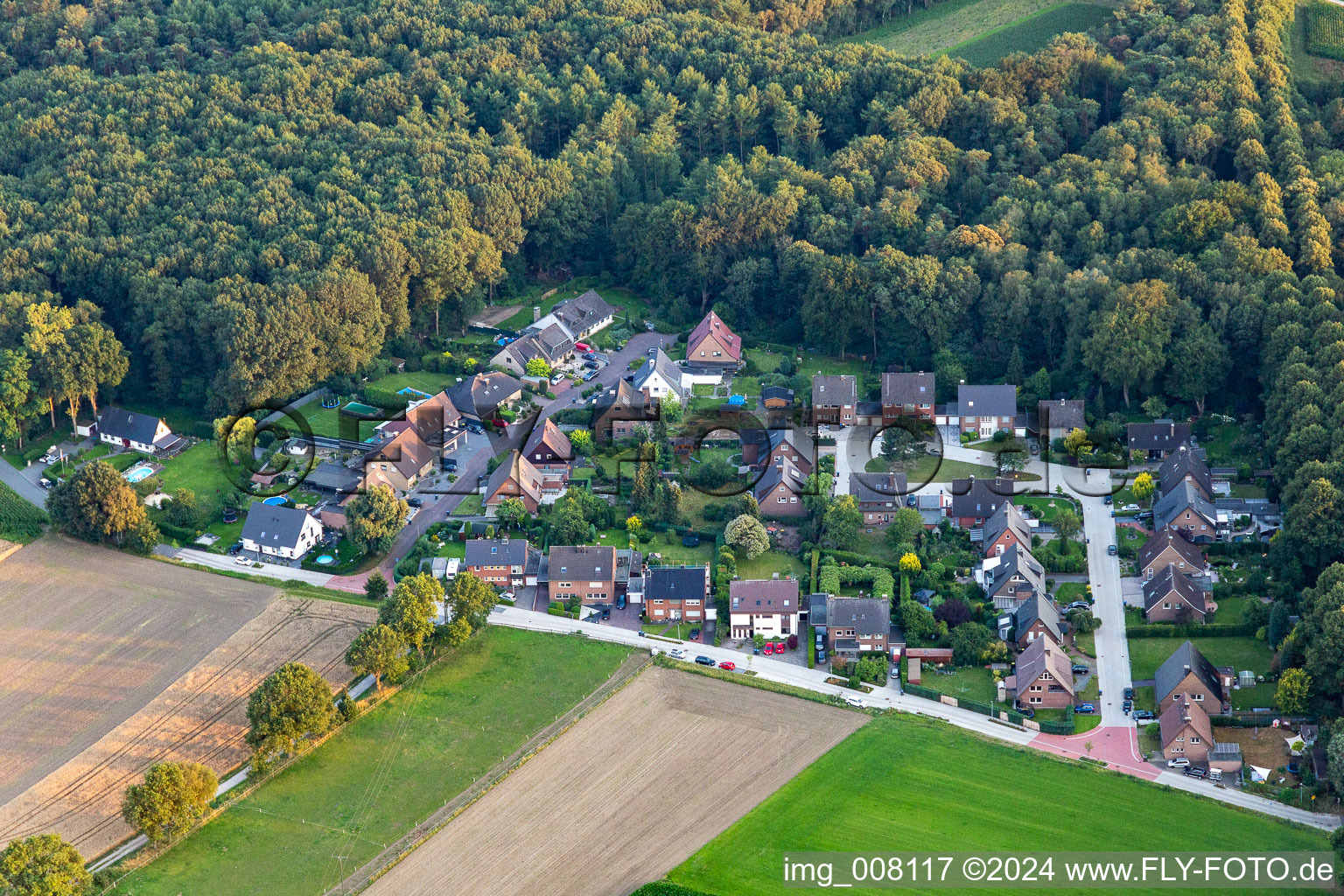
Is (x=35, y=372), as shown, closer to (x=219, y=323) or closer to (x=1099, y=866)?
(x=219, y=323)

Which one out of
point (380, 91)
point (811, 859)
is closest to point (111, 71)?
point (380, 91)

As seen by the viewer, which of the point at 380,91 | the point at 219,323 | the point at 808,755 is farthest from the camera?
the point at 380,91

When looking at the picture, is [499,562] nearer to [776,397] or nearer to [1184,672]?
[776,397]

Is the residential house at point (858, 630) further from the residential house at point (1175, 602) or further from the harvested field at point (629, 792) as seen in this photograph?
the residential house at point (1175, 602)

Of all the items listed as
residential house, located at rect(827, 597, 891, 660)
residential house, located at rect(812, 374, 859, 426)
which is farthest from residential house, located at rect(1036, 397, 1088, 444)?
residential house, located at rect(827, 597, 891, 660)

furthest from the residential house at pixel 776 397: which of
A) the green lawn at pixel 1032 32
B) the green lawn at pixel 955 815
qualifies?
the green lawn at pixel 1032 32

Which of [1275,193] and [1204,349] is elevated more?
[1275,193]

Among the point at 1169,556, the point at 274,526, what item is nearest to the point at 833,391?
the point at 1169,556
